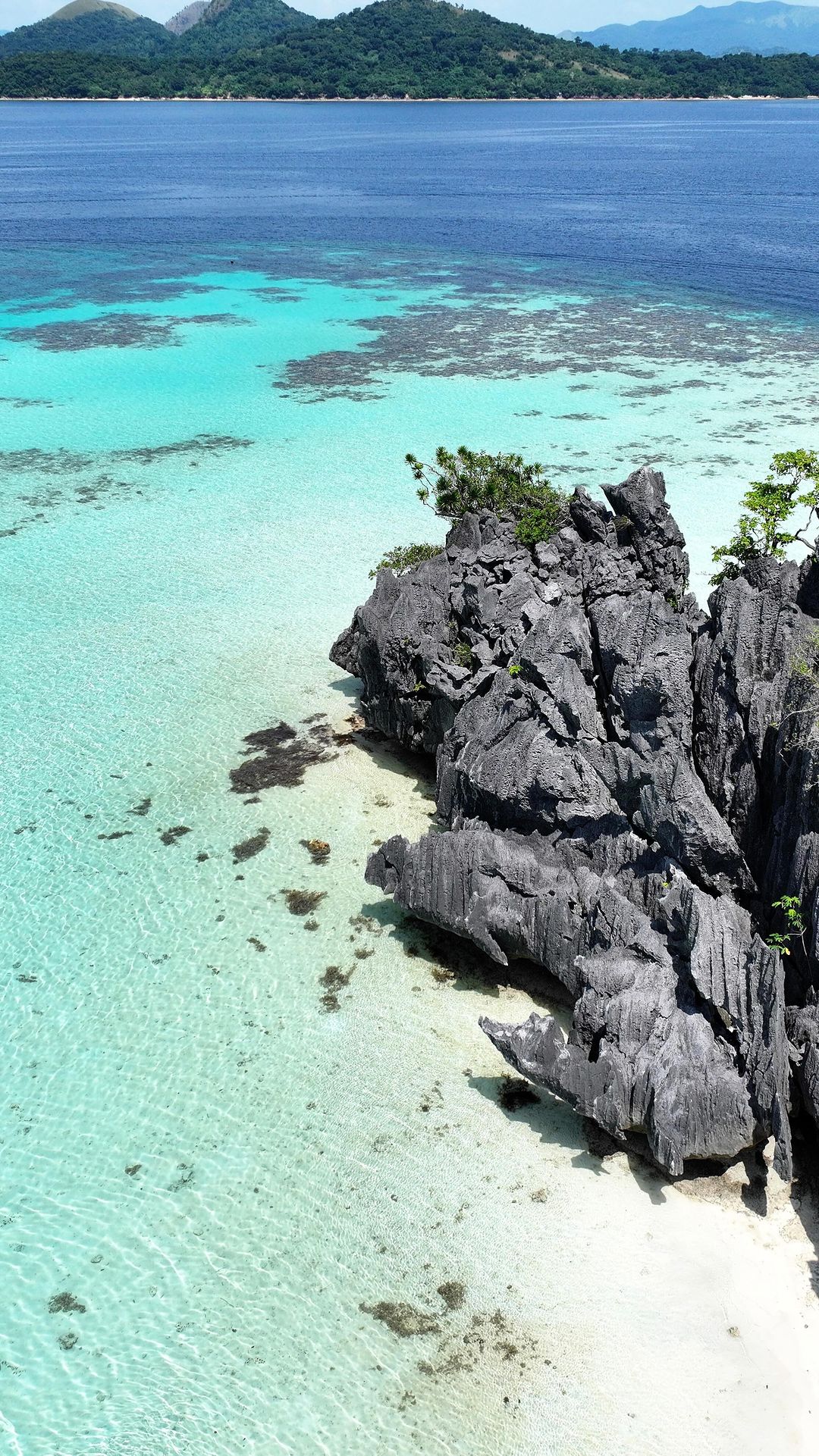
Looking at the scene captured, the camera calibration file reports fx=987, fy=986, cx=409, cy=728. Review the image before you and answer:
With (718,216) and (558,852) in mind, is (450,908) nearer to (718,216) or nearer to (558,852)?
(558,852)

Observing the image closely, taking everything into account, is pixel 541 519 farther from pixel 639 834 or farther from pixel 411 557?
pixel 639 834

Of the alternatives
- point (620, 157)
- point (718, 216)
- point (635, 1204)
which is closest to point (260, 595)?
point (635, 1204)

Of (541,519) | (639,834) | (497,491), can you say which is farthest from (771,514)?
(497,491)

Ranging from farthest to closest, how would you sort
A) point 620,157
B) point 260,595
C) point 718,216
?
point 620,157, point 718,216, point 260,595

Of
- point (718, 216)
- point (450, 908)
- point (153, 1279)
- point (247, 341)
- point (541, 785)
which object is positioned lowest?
point (153, 1279)

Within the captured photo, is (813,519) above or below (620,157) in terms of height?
below

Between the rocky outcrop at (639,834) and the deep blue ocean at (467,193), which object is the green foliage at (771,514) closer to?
the rocky outcrop at (639,834)
